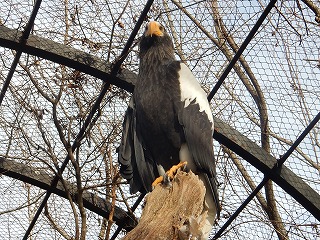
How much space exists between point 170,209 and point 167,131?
41.2 inches

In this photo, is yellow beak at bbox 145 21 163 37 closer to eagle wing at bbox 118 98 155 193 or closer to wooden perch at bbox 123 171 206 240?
eagle wing at bbox 118 98 155 193

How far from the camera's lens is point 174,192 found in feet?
9.95

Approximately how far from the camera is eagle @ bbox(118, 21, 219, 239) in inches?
154

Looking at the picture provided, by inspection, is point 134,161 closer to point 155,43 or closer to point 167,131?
point 167,131

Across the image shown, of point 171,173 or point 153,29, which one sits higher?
point 153,29

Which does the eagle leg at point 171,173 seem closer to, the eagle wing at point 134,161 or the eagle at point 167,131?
the eagle at point 167,131

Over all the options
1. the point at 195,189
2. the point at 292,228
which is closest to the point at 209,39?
the point at 292,228

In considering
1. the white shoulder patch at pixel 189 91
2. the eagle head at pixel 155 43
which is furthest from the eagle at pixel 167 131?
the eagle head at pixel 155 43

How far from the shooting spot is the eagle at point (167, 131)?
392cm

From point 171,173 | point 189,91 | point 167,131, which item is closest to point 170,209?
point 171,173

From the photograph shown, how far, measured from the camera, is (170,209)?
2943 millimetres

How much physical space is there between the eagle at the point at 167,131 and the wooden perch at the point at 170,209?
0.73 m

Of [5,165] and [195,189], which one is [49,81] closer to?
[5,165]

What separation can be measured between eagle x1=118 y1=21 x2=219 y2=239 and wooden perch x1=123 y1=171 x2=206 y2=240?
726mm
